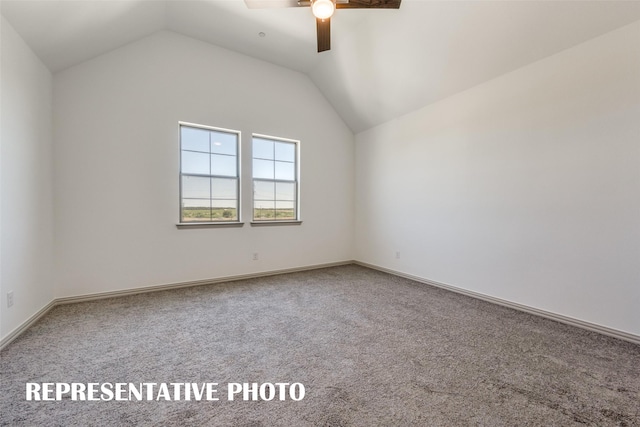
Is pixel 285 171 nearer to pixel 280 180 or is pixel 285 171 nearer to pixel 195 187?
pixel 280 180

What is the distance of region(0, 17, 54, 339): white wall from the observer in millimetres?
2062

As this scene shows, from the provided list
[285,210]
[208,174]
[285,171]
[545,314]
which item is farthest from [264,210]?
[545,314]

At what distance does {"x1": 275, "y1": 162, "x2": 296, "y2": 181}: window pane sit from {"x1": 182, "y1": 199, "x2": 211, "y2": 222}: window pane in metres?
1.25

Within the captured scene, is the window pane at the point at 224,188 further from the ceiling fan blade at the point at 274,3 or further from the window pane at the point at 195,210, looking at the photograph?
the ceiling fan blade at the point at 274,3

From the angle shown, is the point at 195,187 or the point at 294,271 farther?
the point at 294,271

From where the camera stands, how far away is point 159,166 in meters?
3.37

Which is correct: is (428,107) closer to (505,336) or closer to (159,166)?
(505,336)

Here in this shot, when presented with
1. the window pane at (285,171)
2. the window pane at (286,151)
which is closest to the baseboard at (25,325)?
the window pane at (285,171)

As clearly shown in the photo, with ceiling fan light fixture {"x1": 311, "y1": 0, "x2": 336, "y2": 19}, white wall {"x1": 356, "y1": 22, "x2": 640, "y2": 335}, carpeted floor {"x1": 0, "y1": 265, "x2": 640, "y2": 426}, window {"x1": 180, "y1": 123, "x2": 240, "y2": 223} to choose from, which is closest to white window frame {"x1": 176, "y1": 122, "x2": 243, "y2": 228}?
window {"x1": 180, "y1": 123, "x2": 240, "y2": 223}

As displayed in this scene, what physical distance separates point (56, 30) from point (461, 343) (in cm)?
459

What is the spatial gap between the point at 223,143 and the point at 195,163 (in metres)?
0.52

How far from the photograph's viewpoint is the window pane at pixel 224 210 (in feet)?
12.7

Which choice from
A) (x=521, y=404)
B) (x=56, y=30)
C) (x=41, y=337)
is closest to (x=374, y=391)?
(x=521, y=404)

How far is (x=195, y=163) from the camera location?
371 cm
